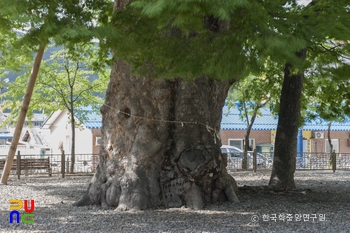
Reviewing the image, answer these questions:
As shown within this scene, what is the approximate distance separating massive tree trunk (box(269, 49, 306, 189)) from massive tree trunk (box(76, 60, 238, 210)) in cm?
294

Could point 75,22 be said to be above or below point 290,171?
above

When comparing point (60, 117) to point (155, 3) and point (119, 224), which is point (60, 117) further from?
point (155, 3)

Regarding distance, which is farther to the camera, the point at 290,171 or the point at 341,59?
the point at 290,171

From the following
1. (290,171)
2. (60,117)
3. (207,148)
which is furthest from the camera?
(60,117)

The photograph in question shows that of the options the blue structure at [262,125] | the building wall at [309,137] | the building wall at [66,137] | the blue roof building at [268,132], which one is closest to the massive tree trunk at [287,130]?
the building wall at [66,137]

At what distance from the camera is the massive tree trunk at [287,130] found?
47.1 ft

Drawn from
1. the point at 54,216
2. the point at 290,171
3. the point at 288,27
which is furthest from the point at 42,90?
the point at 288,27

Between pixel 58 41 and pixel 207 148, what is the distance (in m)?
5.35

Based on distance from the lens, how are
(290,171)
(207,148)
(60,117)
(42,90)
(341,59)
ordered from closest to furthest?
1. (341,59)
2. (207,148)
3. (290,171)
4. (42,90)
5. (60,117)

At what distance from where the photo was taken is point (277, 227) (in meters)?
8.94

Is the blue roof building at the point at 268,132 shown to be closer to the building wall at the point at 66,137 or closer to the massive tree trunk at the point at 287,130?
the building wall at the point at 66,137

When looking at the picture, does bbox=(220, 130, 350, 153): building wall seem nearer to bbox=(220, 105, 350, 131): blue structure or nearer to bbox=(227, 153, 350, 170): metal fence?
bbox=(220, 105, 350, 131): blue structure

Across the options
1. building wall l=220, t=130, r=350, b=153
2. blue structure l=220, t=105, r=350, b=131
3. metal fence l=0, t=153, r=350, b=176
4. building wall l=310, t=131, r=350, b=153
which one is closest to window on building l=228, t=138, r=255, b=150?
building wall l=220, t=130, r=350, b=153

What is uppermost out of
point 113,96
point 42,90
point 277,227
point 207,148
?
point 42,90
